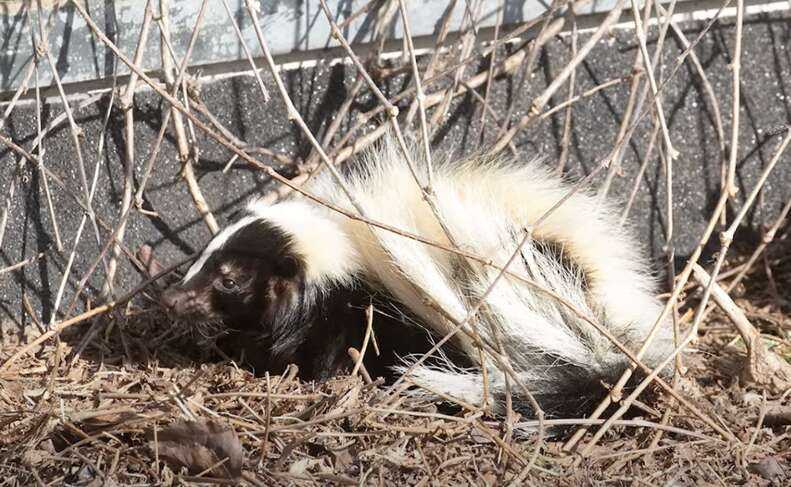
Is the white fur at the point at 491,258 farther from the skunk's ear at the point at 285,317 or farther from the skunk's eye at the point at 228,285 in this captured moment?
the skunk's eye at the point at 228,285

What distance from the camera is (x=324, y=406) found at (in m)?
3.10

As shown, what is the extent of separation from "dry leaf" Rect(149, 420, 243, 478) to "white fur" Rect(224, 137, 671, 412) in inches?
31.5

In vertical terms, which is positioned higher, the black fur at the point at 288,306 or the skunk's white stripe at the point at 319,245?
the skunk's white stripe at the point at 319,245

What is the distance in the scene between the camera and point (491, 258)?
3.32 meters

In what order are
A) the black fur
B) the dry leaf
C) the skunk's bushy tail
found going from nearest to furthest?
the dry leaf, the skunk's bushy tail, the black fur

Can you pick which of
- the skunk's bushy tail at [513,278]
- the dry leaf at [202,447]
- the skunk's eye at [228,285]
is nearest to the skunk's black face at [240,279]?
the skunk's eye at [228,285]

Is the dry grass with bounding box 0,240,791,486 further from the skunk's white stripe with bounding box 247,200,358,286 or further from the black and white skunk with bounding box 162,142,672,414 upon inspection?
the skunk's white stripe with bounding box 247,200,358,286

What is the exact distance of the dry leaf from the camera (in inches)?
107

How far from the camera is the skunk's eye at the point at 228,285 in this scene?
11.9 ft

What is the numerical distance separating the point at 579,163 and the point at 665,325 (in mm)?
876

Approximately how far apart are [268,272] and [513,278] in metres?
0.94

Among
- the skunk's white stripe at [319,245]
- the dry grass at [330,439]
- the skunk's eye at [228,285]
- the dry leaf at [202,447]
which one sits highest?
the skunk's white stripe at [319,245]

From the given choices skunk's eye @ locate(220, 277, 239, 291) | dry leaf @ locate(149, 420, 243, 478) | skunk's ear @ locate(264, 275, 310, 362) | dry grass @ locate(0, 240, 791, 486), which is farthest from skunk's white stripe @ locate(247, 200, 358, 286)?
dry leaf @ locate(149, 420, 243, 478)

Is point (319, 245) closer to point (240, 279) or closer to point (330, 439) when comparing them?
point (240, 279)
